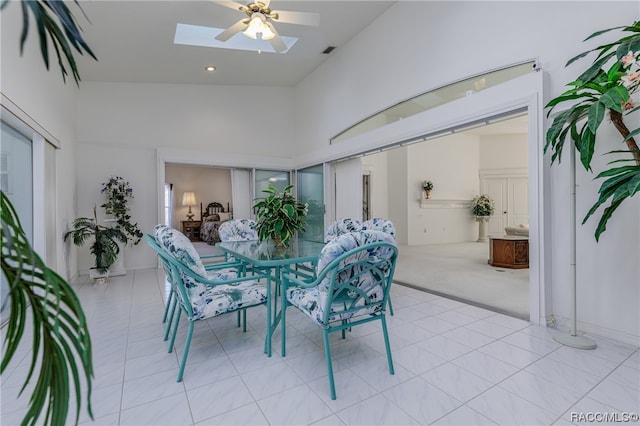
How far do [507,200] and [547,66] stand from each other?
7270mm

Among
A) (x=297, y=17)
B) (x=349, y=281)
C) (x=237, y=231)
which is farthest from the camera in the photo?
(x=237, y=231)

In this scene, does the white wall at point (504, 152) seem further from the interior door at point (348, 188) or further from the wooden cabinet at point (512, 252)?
the interior door at point (348, 188)

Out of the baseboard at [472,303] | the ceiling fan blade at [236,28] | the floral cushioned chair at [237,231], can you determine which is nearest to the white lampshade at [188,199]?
the floral cushioned chair at [237,231]

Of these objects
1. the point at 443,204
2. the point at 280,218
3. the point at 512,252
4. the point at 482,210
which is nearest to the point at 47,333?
the point at 280,218

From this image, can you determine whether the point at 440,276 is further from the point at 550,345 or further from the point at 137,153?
the point at 137,153

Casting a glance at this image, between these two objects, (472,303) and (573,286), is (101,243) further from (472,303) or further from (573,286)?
(573,286)

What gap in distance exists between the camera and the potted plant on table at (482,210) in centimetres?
888

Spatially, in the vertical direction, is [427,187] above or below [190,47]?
below

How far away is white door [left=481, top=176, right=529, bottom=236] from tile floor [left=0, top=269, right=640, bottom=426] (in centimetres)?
728

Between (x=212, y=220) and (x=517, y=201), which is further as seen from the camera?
(x=212, y=220)

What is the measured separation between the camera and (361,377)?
1926 mm

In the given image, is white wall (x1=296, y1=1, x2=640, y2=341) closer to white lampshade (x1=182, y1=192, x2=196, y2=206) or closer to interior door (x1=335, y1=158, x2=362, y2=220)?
interior door (x1=335, y1=158, x2=362, y2=220)

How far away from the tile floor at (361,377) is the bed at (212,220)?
5.23 meters

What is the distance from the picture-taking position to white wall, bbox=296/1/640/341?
2.36m
